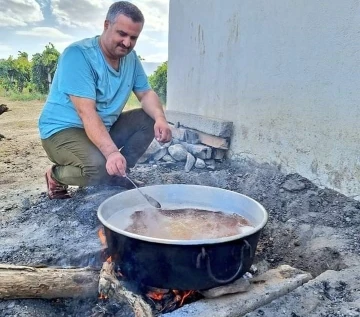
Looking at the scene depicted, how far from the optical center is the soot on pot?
1915 mm

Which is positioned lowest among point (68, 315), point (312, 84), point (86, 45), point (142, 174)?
point (68, 315)

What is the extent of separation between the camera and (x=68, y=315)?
189 centimetres

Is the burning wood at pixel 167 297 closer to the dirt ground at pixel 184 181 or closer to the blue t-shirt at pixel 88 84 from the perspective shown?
the dirt ground at pixel 184 181

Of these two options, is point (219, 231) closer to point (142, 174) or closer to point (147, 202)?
point (147, 202)

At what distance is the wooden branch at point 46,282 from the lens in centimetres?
178

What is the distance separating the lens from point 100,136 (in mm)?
2400

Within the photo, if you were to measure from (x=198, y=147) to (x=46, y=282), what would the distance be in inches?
98.2

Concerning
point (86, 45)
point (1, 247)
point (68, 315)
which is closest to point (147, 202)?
point (68, 315)

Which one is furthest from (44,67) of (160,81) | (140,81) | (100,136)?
(100,136)

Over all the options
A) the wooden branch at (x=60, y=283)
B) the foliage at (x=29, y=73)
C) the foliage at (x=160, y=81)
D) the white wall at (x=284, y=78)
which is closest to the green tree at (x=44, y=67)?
the foliage at (x=29, y=73)

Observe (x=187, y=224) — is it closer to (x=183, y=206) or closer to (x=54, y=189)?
(x=183, y=206)

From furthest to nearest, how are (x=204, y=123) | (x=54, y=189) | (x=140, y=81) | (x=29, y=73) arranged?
(x=29, y=73)
(x=204, y=123)
(x=140, y=81)
(x=54, y=189)

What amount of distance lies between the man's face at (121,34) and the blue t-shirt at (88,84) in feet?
0.45

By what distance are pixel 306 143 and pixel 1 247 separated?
2.35 metres
